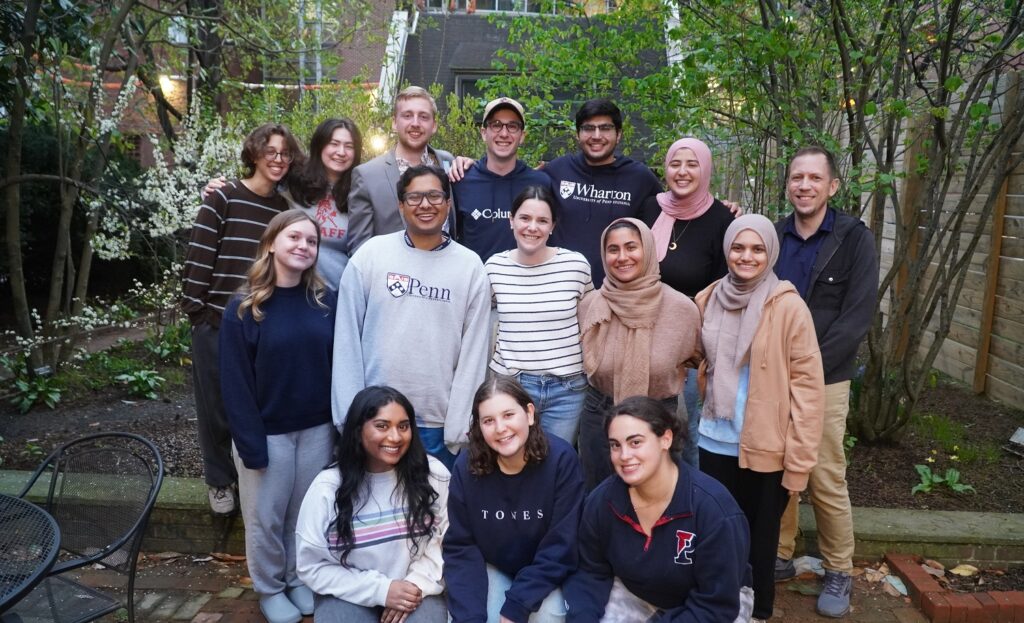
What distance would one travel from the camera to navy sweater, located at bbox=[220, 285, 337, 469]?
3250 millimetres

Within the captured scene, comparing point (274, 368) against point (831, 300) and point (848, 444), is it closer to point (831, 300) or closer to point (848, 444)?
point (831, 300)

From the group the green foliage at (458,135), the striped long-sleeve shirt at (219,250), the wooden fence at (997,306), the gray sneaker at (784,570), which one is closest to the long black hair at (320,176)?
the striped long-sleeve shirt at (219,250)

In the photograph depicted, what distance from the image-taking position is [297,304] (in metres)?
3.37

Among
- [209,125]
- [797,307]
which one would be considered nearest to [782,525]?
[797,307]

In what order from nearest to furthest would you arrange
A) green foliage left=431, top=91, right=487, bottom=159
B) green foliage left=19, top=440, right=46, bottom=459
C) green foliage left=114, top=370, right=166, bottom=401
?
green foliage left=19, top=440, right=46, bottom=459
green foliage left=114, top=370, right=166, bottom=401
green foliage left=431, top=91, right=487, bottom=159

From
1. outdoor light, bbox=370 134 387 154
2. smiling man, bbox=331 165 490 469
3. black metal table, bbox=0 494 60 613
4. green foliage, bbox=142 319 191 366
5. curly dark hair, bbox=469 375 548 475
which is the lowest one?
green foliage, bbox=142 319 191 366

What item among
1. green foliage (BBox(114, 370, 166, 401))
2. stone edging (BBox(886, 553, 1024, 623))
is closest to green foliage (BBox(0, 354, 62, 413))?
green foliage (BBox(114, 370, 166, 401))

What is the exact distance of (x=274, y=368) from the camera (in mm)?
3295

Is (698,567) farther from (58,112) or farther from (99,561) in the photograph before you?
(58,112)

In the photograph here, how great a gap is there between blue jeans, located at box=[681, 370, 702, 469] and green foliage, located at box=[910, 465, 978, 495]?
1.63 metres

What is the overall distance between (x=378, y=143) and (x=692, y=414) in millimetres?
6260

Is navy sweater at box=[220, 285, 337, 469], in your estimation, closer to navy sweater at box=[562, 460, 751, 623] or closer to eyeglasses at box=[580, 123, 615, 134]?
navy sweater at box=[562, 460, 751, 623]

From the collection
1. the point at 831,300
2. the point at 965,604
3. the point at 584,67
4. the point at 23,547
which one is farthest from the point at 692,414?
the point at 584,67

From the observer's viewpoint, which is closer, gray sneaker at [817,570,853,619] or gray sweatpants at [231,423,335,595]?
gray sweatpants at [231,423,335,595]
